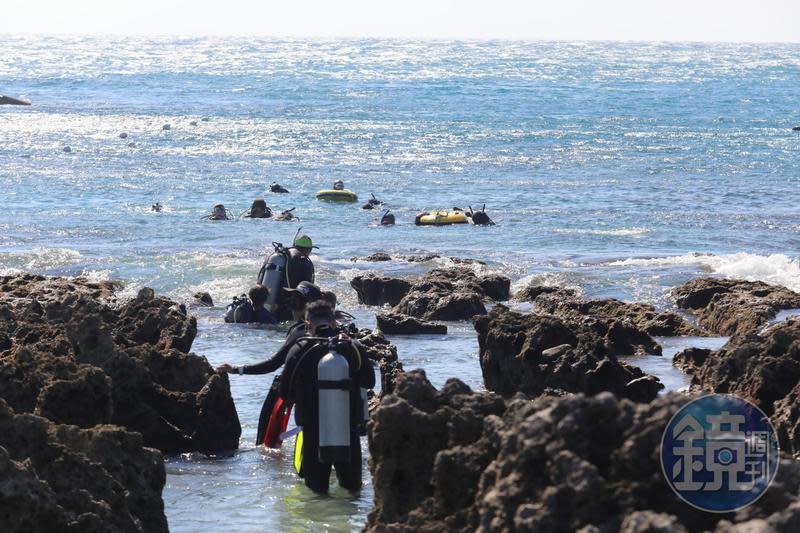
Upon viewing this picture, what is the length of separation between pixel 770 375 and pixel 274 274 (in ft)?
24.4

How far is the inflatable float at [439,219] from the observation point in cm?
3002

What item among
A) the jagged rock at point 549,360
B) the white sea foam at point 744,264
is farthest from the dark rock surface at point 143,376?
the white sea foam at point 744,264

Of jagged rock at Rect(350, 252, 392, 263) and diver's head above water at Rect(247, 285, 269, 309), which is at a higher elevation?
diver's head above water at Rect(247, 285, 269, 309)

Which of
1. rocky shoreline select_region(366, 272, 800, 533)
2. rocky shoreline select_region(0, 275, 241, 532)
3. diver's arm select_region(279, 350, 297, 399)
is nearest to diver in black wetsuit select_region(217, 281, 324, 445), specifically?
diver's arm select_region(279, 350, 297, 399)

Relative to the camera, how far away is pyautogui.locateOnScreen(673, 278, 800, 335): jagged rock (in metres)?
14.3

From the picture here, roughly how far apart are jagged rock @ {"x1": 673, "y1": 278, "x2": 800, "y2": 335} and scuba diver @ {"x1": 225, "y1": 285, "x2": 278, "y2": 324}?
5.29 meters

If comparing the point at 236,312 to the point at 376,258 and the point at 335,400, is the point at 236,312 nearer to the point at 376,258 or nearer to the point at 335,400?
the point at 335,400

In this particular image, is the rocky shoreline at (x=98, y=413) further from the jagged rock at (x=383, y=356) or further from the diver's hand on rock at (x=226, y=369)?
the jagged rock at (x=383, y=356)

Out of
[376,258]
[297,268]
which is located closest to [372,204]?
[376,258]

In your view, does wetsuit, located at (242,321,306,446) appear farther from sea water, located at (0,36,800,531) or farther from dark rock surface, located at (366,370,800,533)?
dark rock surface, located at (366,370,800,533)

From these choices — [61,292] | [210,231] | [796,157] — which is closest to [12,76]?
[796,157]

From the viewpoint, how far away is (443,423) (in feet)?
18.1

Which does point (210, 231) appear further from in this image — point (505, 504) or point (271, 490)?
point (505, 504)

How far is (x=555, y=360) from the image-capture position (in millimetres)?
10148
